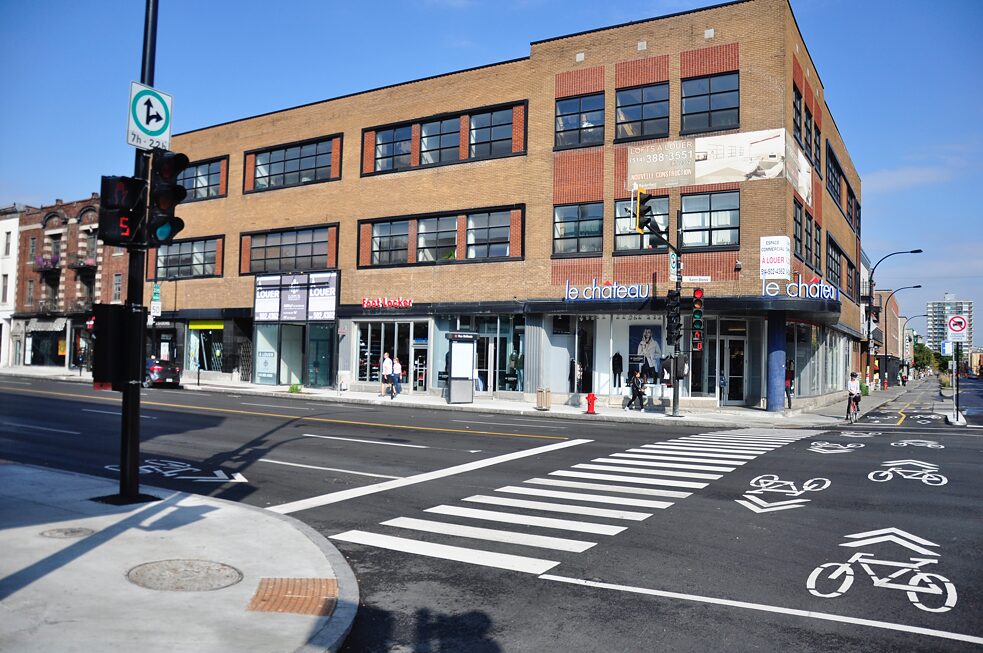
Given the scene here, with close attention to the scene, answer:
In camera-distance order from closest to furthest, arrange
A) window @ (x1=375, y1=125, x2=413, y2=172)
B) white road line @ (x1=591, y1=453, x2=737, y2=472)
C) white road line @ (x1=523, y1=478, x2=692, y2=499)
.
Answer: white road line @ (x1=523, y1=478, x2=692, y2=499) < white road line @ (x1=591, y1=453, x2=737, y2=472) < window @ (x1=375, y1=125, x2=413, y2=172)

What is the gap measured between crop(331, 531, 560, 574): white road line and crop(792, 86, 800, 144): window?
2655 centimetres

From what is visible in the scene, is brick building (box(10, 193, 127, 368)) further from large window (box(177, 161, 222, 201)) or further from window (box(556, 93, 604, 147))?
window (box(556, 93, 604, 147))

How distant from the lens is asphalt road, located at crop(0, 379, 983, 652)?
18.0 ft

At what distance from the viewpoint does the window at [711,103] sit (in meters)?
27.9

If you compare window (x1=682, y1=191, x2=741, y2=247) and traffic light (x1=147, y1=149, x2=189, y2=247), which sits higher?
window (x1=682, y1=191, x2=741, y2=247)

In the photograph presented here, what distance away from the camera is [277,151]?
40656mm

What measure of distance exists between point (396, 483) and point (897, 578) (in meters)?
6.87

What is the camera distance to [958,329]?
25.8m

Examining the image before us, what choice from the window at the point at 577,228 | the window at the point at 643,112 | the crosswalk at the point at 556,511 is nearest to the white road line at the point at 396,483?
the crosswalk at the point at 556,511

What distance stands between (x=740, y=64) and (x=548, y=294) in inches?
454

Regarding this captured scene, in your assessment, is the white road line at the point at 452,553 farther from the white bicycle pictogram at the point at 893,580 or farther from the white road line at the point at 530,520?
the white bicycle pictogram at the point at 893,580

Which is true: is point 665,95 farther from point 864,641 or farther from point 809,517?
point 864,641

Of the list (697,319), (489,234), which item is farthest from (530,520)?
(489,234)

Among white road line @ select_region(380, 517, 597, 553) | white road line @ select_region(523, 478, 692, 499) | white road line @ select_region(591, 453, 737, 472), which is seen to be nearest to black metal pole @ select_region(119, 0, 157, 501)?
white road line @ select_region(380, 517, 597, 553)
